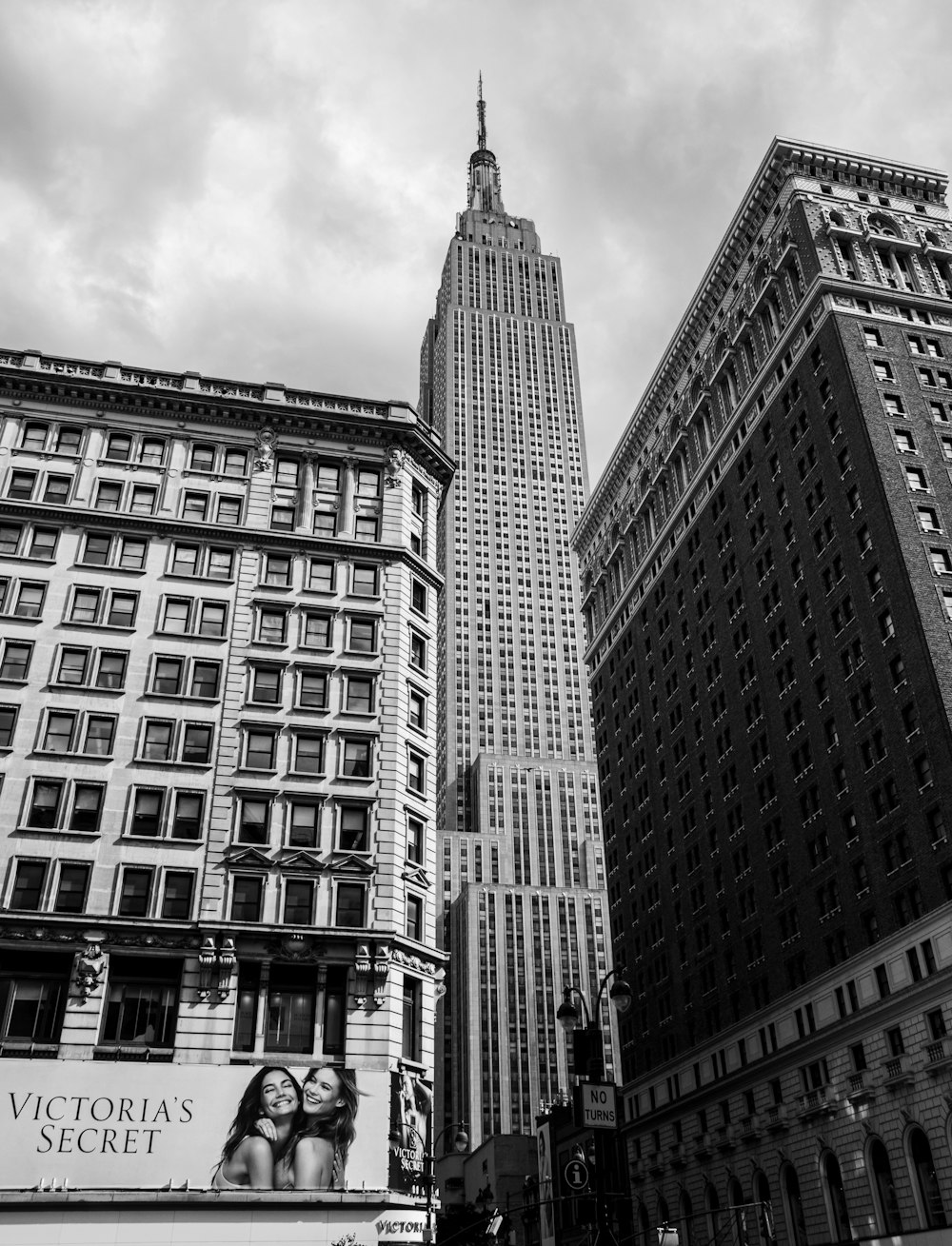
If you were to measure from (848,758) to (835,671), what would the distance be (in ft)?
20.2

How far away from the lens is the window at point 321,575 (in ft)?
197

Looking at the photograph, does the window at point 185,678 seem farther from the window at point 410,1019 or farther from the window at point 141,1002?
the window at point 410,1019

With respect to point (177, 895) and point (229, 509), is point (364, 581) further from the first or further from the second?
point (177, 895)

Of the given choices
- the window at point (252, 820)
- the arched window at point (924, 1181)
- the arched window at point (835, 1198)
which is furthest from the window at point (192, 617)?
the arched window at point (835, 1198)

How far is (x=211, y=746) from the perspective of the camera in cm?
5353

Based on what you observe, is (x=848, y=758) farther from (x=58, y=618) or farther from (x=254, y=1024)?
(x=58, y=618)

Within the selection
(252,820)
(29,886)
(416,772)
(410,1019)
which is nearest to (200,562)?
(252,820)

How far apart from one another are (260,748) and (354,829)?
237 inches

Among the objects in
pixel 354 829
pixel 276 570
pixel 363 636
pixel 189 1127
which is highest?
pixel 276 570

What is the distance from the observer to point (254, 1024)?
Answer: 1855 inches

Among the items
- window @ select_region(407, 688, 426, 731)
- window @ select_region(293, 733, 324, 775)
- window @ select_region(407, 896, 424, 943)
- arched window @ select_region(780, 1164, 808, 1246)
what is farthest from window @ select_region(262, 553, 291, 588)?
arched window @ select_region(780, 1164, 808, 1246)

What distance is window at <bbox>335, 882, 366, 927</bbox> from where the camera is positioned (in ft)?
166

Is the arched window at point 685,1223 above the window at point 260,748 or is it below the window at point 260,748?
below

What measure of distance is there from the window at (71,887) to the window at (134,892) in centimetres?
147
